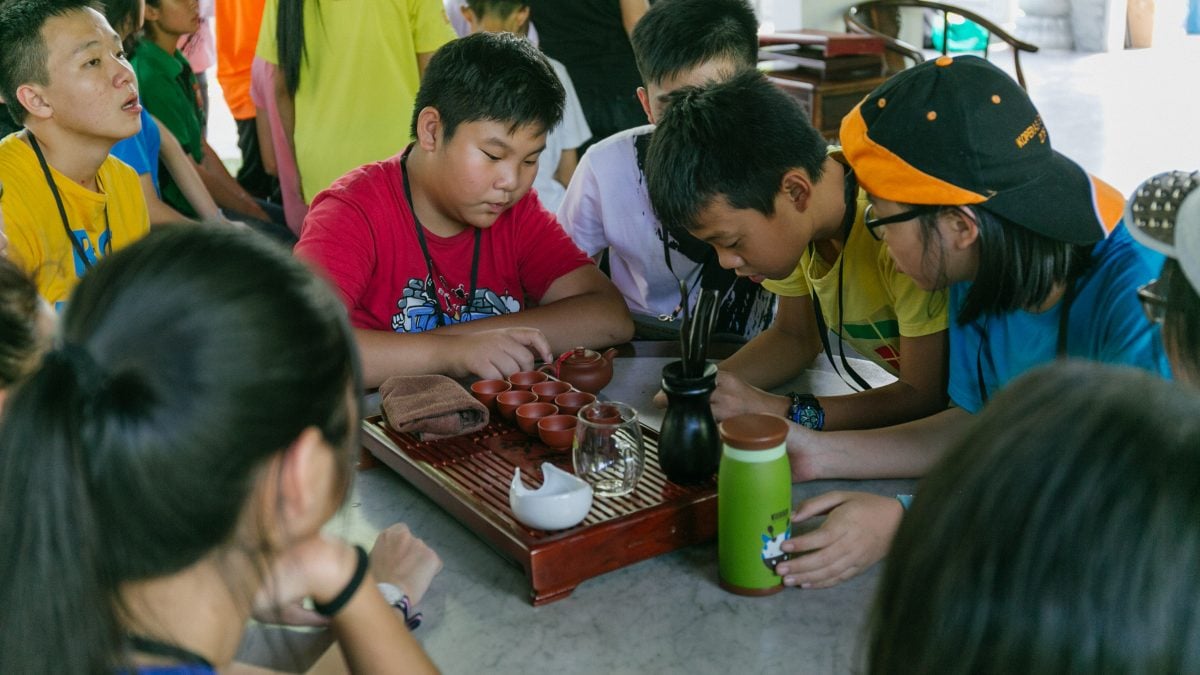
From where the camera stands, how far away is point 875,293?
6.19ft

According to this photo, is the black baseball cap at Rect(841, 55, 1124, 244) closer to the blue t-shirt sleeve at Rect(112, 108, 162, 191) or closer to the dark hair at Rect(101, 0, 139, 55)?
the blue t-shirt sleeve at Rect(112, 108, 162, 191)

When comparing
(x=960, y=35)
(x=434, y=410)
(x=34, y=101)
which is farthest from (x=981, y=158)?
(x=960, y=35)

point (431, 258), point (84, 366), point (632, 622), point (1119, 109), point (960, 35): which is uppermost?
point (84, 366)

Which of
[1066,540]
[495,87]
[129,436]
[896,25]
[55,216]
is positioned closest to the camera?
[1066,540]

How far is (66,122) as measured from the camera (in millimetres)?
2438

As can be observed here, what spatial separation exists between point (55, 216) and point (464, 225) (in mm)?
885

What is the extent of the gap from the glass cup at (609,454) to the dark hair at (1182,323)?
1.97 ft

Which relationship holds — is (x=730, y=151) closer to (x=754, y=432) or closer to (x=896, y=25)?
(x=754, y=432)

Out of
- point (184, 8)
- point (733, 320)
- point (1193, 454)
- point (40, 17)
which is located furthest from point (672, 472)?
point (184, 8)

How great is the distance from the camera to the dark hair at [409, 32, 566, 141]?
2.06m

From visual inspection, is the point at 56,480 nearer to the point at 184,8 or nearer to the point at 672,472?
the point at 672,472

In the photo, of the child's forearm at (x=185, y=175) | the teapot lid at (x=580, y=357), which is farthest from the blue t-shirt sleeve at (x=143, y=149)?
the teapot lid at (x=580, y=357)

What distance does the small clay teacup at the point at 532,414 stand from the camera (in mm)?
1584

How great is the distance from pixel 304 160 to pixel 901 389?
212 cm
